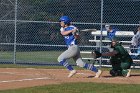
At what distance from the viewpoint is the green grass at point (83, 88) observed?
10758 mm

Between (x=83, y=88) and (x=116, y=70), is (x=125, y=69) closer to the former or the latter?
(x=116, y=70)

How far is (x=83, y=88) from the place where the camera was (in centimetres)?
1120

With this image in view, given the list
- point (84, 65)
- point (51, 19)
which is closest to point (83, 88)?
point (84, 65)

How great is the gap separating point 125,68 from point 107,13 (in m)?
7.36

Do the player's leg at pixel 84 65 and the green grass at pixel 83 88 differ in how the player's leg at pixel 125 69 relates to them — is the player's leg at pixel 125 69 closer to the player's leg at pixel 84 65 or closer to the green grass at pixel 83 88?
the player's leg at pixel 84 65

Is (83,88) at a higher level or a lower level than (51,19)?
lower

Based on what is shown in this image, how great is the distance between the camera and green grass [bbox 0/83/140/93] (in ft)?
35.3

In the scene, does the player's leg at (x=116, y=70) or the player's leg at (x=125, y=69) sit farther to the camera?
the player's leg at (x=116, y=70)

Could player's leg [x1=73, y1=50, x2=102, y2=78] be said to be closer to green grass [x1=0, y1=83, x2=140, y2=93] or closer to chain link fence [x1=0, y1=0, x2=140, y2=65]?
green grass [x1=0, y1=83, x2=140, y2=93]

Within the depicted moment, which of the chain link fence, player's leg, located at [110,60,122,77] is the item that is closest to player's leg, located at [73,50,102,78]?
player's leg, located at [110,60,122,77]

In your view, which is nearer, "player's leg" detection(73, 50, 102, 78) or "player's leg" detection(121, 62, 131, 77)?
"player's leg" detection(73, 50, 102, 78)

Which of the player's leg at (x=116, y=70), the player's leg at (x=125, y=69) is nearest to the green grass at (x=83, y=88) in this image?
the player's leg at (x=125, y=69)

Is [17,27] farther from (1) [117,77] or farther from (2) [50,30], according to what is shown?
(1) [117,77]

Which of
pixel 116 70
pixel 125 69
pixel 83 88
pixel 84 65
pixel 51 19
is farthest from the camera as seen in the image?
pixel 51 19
